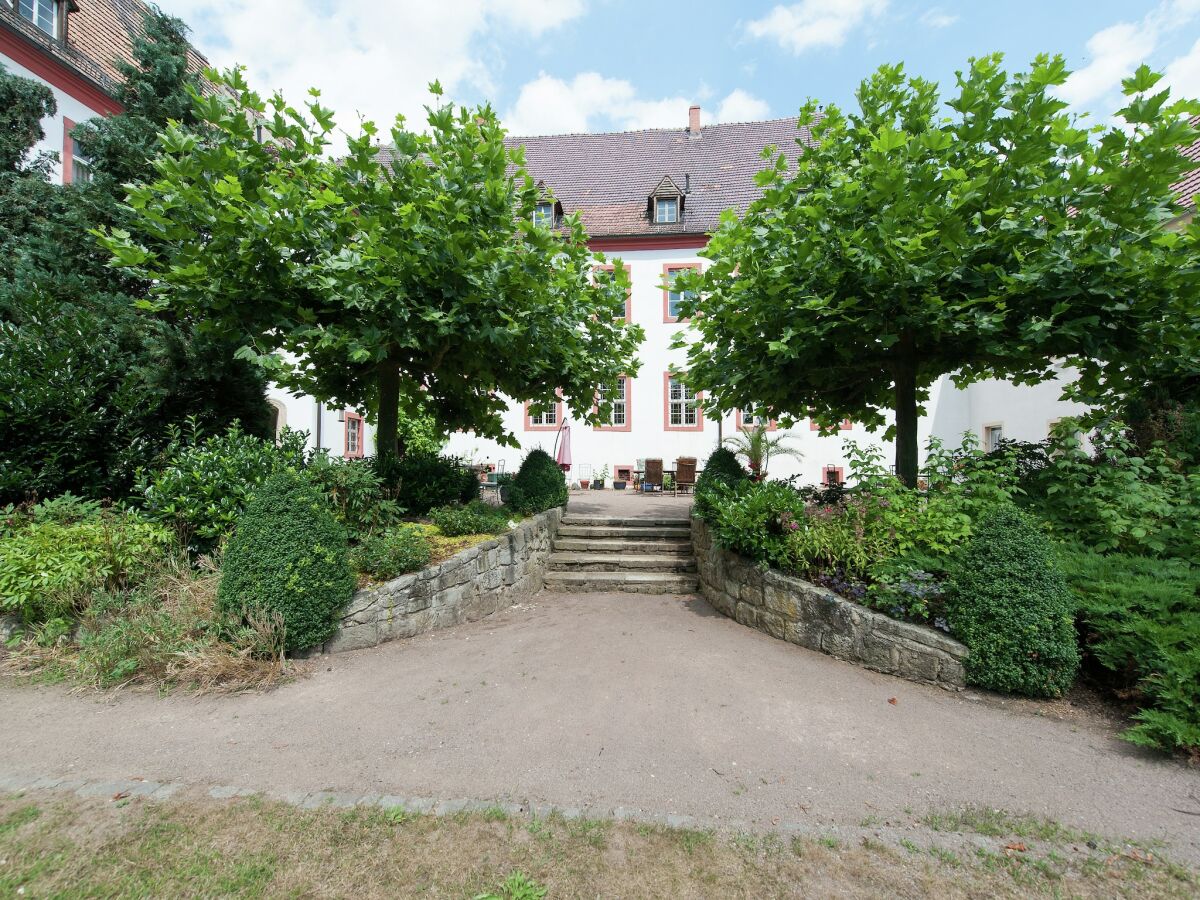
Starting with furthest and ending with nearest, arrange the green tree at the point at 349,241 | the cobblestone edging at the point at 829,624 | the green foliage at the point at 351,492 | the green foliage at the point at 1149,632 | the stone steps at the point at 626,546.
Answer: the stone steps at the point at 626,546
the green foliage at the point at 351,492
the green tree at the point at 349,241
the cobblestone edging at the point at 829,624
the green foliage at the point at 1149,632

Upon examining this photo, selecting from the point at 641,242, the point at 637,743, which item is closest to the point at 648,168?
the point at 641,242

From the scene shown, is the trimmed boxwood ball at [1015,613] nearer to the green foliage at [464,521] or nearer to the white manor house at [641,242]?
the green foliage at [464,521]

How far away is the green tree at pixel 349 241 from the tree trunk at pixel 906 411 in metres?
4.04

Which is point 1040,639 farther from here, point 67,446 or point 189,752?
point 67,446

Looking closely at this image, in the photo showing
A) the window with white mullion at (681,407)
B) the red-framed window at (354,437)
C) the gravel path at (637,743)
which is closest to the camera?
the gravel path at (637,743)

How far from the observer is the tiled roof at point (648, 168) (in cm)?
2064

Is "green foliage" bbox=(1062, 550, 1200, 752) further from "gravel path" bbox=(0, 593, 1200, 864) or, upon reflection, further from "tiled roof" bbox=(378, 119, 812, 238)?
"tiled roof" bbox=(378, 119, 812, 238)

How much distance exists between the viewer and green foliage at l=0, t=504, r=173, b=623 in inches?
182

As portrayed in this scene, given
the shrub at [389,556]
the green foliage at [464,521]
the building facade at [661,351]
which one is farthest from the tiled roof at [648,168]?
the shrub at [389,556]

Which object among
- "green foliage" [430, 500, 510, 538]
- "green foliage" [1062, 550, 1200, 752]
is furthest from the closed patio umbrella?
"green foliage" [1062, 550, 1200, 752]

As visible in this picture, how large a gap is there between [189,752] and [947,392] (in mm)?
20521

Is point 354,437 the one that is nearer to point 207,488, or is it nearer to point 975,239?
point 207,488

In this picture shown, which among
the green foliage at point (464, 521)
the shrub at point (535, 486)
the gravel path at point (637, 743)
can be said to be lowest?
the gravel path at point (637, 743)

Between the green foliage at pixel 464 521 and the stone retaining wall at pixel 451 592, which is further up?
the green foliage at pixel 464 521
